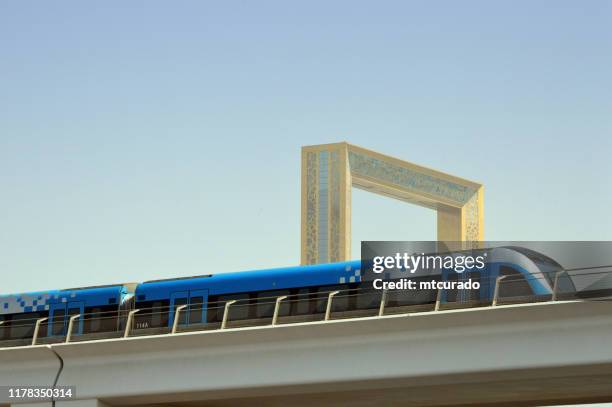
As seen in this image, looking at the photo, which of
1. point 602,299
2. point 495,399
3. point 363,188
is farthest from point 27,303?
point 363,188

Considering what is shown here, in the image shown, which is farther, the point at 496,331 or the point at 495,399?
the point at 495,399

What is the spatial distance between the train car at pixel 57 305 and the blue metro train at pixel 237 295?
0.09 feet

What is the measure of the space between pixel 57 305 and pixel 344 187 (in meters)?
40.7

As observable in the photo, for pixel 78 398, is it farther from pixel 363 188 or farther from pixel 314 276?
pixel 363 188

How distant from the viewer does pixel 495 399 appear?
33.4 m

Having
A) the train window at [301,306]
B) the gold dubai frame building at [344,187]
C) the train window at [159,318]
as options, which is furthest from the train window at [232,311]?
the gold dubai frame building at [344,187]

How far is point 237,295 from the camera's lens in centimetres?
3547

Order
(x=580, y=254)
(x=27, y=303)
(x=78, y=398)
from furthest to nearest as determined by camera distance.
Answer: (x=580, y=254) → (x=27, y=303) → (x=78, y=398)

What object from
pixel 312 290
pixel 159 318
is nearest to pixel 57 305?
pixel 159 318

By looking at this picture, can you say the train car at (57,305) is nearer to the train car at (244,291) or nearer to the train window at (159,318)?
the train car at (244,291)

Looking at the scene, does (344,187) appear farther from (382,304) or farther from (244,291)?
(382,304)

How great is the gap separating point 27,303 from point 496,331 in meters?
19.4

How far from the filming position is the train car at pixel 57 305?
35781 mm

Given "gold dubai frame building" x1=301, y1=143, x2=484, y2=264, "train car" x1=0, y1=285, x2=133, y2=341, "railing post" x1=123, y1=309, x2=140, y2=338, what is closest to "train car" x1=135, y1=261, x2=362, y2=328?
"railing post" x1=123, y1=309, x2=140, y2=338
